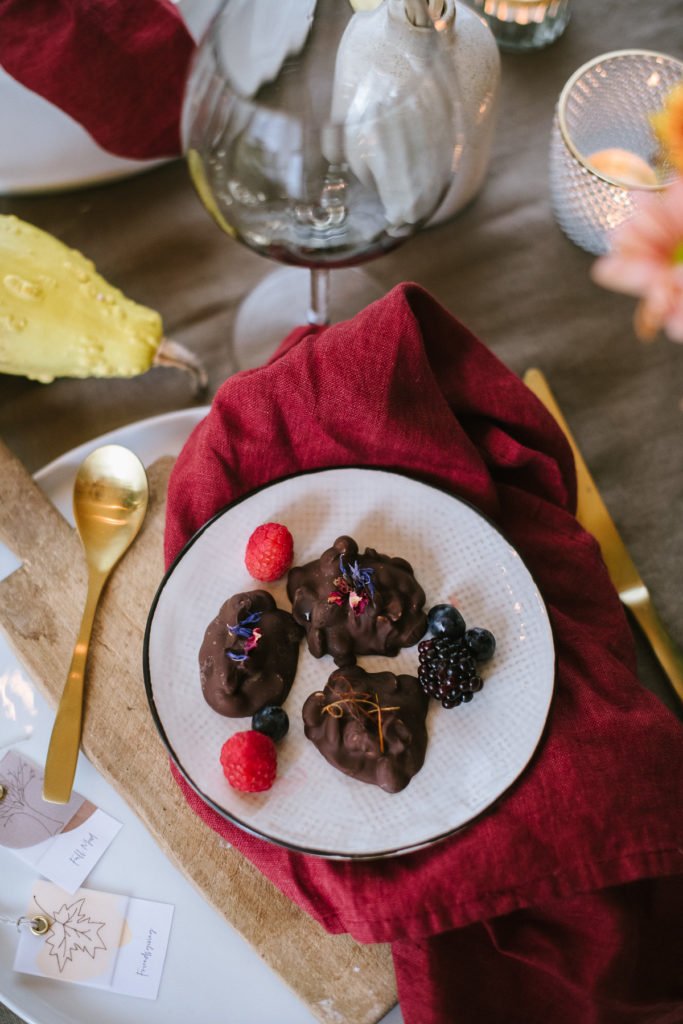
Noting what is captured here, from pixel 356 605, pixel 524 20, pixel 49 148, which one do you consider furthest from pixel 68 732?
pixel 524 20

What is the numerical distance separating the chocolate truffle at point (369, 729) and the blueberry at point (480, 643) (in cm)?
6

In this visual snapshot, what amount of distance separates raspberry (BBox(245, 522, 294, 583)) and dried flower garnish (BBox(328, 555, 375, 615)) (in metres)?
0.05

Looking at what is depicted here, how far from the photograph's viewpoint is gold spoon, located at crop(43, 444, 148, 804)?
683 millimetres

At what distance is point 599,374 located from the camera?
3.13 feet

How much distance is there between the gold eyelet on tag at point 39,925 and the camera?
2.15ft

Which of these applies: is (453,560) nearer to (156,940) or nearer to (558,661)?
(558,661)

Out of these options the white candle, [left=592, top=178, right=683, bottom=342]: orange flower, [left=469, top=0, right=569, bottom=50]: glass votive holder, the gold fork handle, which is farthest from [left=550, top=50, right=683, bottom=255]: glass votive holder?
[left=592, top=178, right=683, bottom=342]: orange flower

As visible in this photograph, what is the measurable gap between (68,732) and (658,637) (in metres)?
0.53

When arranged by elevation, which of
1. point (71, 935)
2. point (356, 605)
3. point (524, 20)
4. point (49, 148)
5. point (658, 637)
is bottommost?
point (658, 637)

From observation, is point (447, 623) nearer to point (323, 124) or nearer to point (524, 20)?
point (323, 124)

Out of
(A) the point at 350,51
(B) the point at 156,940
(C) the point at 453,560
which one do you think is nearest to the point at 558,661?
(C) the point at 453,560

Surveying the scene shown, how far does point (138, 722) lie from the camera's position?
27.6 inches

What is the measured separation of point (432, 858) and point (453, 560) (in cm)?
23

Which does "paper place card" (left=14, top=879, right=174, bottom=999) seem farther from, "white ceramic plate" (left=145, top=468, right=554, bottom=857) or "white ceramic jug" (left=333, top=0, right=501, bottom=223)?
"white ceramic jug" (left=333, top=0, right=501, bottom=223)
